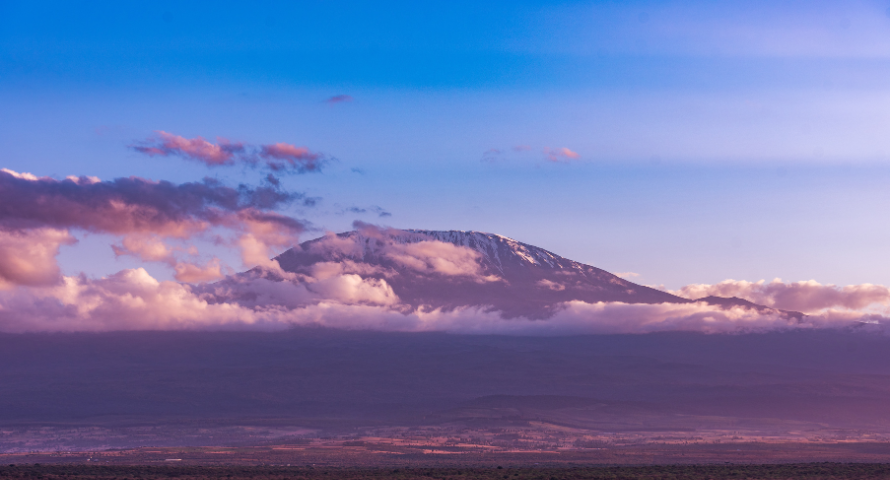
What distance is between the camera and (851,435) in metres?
160

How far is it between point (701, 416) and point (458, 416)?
55415 millimetres

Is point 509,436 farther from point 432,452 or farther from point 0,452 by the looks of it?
point 0,452

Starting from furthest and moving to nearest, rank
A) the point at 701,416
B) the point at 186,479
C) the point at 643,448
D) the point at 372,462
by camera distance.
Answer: the point at 701,416 < the point at 643,448 < the point at 372,462 < the point at 186,479

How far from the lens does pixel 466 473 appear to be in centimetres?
6325

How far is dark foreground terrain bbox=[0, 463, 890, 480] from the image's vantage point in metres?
59.1

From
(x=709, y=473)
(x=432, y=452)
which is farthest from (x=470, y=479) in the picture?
(x=432, y=452)

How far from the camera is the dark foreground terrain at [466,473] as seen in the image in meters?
59.1

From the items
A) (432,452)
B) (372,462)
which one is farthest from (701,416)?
(372,462)

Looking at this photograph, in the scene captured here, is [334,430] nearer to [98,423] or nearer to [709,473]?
[98,423]

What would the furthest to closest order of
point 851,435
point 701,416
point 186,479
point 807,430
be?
point 701,416 → point 807,430 → point 851,435 → point 186,479

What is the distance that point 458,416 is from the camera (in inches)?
7362

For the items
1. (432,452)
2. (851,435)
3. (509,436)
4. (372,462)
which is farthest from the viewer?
(851,435)

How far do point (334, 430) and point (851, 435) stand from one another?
9211 centimetres

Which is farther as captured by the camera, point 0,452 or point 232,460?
point 0,452
